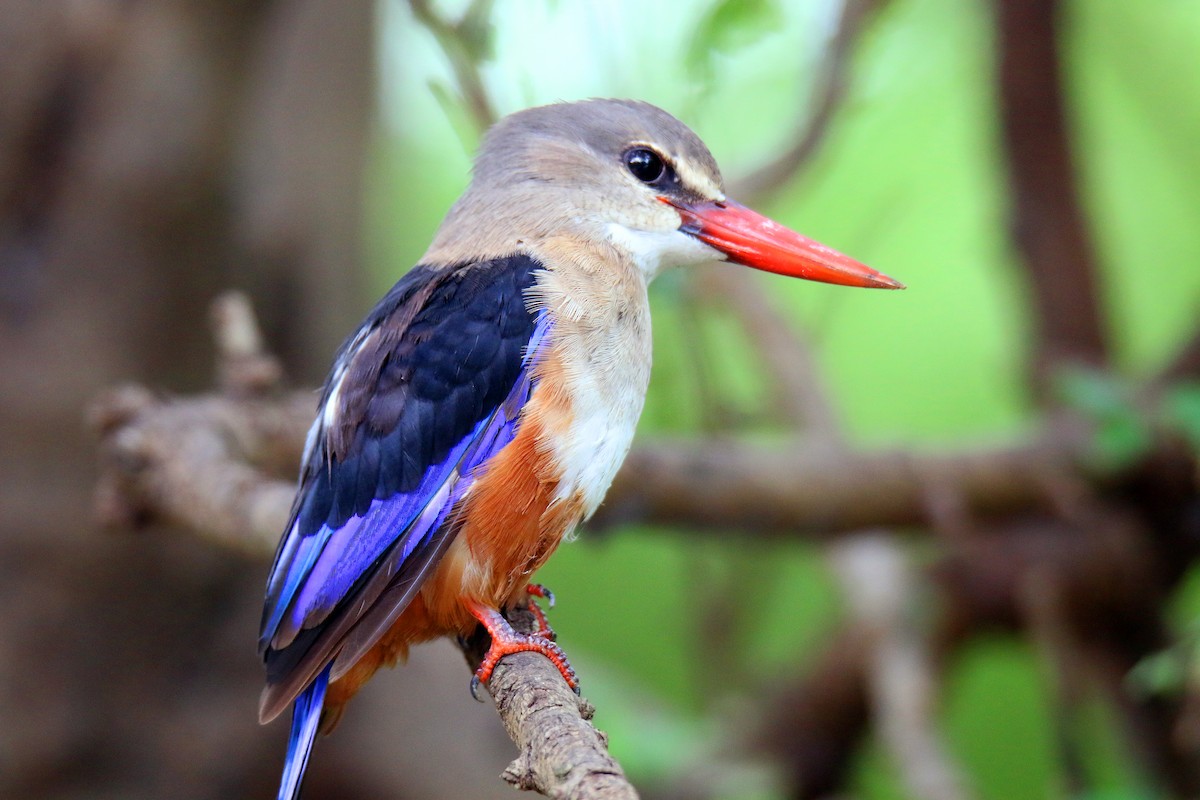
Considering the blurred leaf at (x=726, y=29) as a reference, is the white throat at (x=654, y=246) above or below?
below

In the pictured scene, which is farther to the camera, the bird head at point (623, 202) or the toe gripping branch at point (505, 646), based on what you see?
the bird head at point (623, 202)

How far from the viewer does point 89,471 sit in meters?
3.17

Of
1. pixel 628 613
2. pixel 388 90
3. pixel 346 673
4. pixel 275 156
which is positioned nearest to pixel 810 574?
pixel 628 613

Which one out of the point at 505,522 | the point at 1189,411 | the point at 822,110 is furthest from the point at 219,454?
the point at 1189,411

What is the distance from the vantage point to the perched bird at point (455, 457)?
1814 millimetres

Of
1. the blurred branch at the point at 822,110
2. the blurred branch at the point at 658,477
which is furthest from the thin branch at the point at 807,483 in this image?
the blurred branch at the point at 822,110

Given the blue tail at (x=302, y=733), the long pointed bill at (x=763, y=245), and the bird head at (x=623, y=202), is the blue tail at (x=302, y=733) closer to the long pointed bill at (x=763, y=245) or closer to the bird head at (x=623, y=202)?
the bird head at (x=623, y=202)

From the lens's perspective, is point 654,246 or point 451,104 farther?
point 451,104

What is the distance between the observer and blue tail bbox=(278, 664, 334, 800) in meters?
1.79

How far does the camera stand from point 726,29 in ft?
8.06

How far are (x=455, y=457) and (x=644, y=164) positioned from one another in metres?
0.70

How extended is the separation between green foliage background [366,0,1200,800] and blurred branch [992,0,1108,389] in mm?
96

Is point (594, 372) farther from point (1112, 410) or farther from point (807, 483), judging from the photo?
point (1112, 410)

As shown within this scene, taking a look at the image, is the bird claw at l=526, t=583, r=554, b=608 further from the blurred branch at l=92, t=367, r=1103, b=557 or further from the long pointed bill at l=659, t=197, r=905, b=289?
the long pointed bill at l=659, t=197, r=905, b=289
